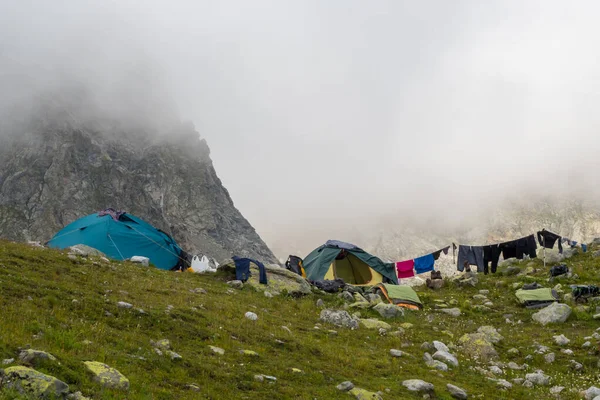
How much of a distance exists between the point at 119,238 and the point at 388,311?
756 inches

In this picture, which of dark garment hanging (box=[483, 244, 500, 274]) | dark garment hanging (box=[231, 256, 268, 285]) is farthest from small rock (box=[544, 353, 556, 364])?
dark garment hanging (box=[483, 244, 500, 274])

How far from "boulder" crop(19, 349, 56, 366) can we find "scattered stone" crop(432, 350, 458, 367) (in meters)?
11.5

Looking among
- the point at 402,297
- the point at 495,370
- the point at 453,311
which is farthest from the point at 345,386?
the point at 402,297

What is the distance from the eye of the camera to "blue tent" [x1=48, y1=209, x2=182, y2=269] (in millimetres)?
29672

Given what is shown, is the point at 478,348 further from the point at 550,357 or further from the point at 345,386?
the point at 345,386

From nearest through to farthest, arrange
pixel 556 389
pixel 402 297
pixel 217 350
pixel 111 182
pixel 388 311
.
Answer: pixel 217 350, pixel 556 389, pixel 388 311, pixel 402 297, pixel 111 182

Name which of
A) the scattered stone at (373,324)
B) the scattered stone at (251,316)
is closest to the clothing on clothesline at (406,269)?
the scattered stone at (373,324)

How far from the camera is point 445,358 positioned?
1455cm

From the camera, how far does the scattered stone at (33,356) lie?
291 inches

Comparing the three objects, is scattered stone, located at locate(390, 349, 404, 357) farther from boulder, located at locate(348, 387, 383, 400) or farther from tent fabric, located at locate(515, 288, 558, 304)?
tent fabric, located at locate(515, 288, 558, 304)

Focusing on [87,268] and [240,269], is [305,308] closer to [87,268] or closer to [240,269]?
[240,269]

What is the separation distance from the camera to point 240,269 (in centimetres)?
2483

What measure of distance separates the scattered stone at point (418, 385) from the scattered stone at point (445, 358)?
3557 mm

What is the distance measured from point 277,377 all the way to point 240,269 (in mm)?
14814
